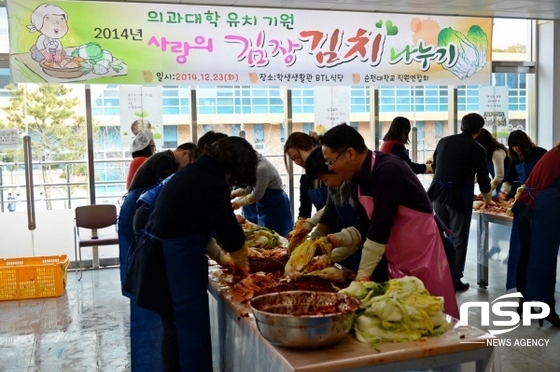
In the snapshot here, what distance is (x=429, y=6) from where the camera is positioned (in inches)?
300

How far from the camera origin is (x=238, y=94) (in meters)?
7.71

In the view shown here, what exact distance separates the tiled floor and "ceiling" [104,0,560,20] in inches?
115

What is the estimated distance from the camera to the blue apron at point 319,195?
4574 millimetres

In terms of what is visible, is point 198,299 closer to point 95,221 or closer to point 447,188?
point 447,188

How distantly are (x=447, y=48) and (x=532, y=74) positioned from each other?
78.8 inches

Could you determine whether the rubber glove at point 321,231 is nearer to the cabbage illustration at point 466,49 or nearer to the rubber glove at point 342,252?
the rubber glove at point 342,252

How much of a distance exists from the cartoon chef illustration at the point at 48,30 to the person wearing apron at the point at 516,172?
489 cm

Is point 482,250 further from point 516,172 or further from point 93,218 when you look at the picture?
point 93,218

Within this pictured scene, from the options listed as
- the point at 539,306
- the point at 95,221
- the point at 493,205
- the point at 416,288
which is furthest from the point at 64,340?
the point at 493,205

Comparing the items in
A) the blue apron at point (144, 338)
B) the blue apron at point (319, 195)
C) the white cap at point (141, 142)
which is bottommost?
the blue apron at point (144, 338)

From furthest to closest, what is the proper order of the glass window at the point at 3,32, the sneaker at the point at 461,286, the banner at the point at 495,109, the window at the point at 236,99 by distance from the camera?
the banner at the point at 495,109, the window at the point at 236,99, the glass window at the point at 3,32, the sneaker at the point at 461,286

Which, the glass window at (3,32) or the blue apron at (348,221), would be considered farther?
the glass window at (3,32)

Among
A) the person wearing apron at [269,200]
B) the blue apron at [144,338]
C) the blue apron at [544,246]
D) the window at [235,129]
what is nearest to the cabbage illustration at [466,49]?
the window at [235,129]

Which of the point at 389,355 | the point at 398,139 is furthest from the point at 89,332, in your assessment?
the point at 389,355
